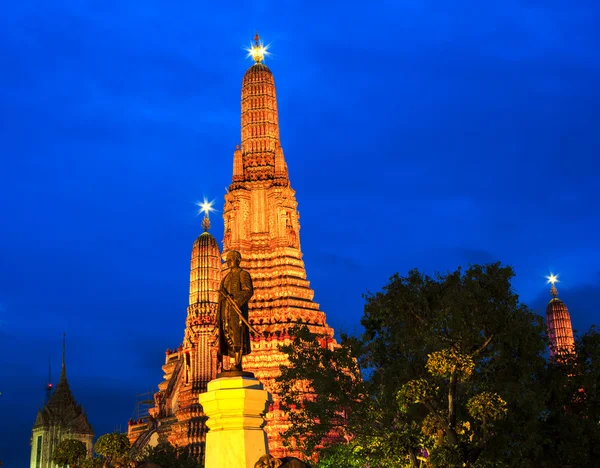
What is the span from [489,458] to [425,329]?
551 centimetres

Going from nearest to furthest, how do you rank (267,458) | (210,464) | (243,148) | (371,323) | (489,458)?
(267,458) → (210,464) → (489,458) → (371,323) → (243,148)

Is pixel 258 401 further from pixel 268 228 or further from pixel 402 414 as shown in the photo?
pixel 268 228

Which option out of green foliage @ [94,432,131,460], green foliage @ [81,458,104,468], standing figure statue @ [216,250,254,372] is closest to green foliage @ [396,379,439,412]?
standing figure statue @ [216,250,254,372]

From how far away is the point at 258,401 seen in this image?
2227 centimetres

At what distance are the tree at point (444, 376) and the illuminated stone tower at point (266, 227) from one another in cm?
2887

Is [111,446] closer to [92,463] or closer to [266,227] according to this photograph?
[92,463]

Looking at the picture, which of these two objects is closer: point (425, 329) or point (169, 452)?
point (425, 329)

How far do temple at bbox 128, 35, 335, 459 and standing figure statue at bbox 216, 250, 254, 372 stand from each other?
41.9 meters

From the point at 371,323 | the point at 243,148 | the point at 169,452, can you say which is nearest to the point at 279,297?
the point at 243,148

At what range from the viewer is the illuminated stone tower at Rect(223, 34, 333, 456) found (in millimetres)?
68000

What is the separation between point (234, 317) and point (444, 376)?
10.0 meters

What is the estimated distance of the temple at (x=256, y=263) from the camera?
67.9m

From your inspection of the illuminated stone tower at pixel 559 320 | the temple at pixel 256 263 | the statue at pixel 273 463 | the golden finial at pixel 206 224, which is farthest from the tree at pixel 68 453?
the illuminated stone tower at pixel 559 320

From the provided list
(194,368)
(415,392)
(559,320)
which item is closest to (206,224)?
(194,368)
